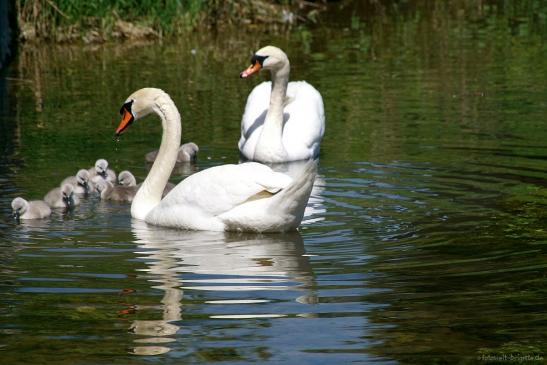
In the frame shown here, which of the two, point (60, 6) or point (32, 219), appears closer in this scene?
point (32, 219)

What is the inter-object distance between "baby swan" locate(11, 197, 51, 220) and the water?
12 centimetres

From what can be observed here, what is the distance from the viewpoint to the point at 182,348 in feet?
22.7

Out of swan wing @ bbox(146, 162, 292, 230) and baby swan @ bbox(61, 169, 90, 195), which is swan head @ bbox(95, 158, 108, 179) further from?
swan wing @ bbox(146, 162, 292, 230)

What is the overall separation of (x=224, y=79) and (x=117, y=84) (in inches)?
59.9

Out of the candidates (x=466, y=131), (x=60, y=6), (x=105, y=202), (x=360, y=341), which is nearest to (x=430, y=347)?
(x=360, y=341)

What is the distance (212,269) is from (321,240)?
3.98 feet

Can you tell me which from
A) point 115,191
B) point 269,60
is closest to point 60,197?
point 115,191

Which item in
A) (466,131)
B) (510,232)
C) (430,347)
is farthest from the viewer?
(466,131)

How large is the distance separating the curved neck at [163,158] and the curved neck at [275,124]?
2586mm

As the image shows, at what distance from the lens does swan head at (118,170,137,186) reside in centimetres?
1221

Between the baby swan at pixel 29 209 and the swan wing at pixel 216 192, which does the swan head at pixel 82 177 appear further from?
the swan wing at pixel 216 192

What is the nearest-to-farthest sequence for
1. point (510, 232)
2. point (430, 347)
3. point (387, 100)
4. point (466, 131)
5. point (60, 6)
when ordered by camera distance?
point (430, 347) → point (510, 232) → point (466, 131) → point (387, 100) → point (60, 6)

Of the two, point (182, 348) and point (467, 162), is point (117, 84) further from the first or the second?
point (182, 348)

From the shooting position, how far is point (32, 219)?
1077cm
